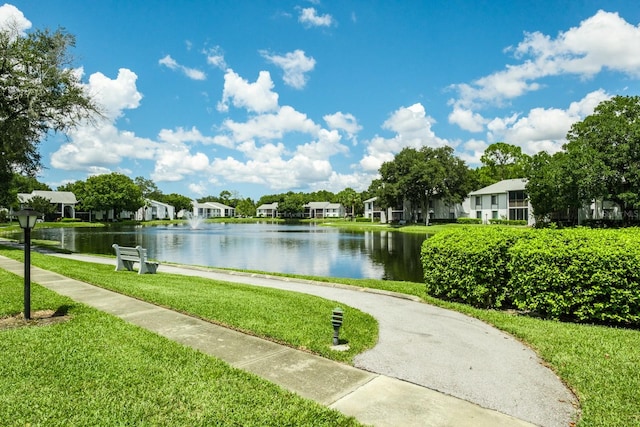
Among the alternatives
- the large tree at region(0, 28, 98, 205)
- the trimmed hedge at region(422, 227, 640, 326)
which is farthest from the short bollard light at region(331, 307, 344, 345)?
the large tree at region(0, 28, 98, 205)

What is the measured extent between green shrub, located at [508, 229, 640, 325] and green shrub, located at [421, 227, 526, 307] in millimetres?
346

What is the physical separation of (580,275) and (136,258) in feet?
41.5

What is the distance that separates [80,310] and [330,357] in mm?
4837

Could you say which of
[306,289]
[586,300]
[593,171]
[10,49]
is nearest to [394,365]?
[586,300]

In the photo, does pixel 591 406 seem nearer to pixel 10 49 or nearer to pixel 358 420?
pixel 358 420

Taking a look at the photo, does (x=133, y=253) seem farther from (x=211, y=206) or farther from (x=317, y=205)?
(x=211, y=206)

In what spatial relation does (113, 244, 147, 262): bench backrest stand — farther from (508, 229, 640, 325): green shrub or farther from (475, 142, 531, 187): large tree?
(475, 142, 531, 187): large tree

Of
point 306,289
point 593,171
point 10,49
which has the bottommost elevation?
point 306,289

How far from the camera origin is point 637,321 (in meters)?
7.07

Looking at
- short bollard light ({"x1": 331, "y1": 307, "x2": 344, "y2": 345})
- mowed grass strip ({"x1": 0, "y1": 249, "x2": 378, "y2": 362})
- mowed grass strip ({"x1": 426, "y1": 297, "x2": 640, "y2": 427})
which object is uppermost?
short bollard light ({"x1": 331, "y1": 307, "x2": 344, "y2": 345})

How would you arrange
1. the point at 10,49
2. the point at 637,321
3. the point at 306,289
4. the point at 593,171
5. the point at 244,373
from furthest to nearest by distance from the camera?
the point at 593,171 < the point at 10,49 < the point at 306,289 < the point at 637,321 < the point at 244,373

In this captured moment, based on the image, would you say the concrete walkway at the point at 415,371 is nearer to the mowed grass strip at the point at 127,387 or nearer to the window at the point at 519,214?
the mowed grass strip at the point at 127,387

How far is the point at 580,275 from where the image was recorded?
7336mm

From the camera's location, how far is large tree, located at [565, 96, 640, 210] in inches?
1367
